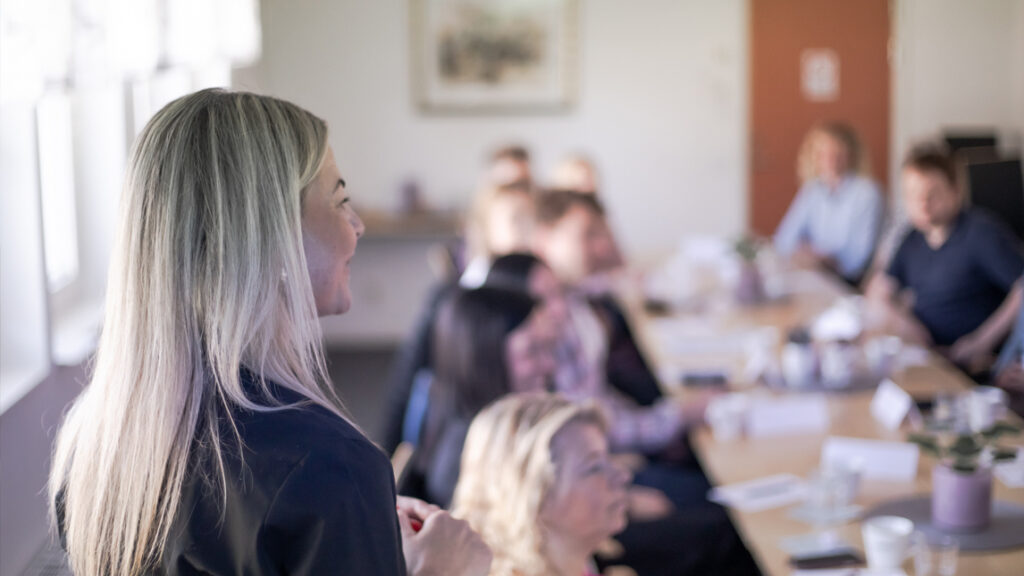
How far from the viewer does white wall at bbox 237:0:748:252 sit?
24.1 ft

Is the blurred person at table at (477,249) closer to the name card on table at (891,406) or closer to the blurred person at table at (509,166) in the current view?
the blurred person at table at (509,166)

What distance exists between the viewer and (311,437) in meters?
1.18

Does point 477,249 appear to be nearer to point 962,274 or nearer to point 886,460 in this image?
point 962,274

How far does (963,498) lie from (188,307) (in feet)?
5.42

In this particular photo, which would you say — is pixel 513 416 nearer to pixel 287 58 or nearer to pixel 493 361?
pixel 493 361

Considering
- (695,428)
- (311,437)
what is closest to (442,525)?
(311,437)

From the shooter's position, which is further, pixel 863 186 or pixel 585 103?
pixel 585 103

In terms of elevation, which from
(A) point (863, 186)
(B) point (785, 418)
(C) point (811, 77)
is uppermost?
(C) point (811, 77)

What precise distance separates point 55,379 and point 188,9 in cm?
175

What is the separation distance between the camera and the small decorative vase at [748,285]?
4988mm

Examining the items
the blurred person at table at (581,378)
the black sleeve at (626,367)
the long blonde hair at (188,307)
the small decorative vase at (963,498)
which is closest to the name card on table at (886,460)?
the small decorative vase at (963,498)

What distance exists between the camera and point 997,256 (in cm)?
441

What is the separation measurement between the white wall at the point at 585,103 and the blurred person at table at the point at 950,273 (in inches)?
110

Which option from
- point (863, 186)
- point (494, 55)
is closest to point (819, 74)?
point (863, 186)
